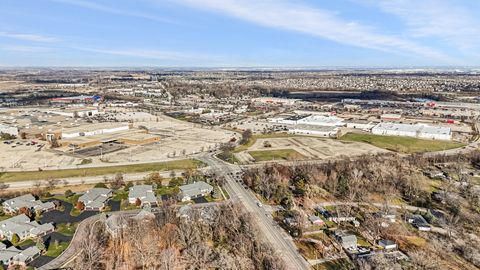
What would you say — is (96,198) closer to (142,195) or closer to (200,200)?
(142,195)

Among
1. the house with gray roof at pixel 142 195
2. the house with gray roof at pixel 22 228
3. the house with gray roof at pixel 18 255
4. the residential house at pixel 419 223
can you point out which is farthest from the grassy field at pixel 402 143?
the house with gray roof at pixel 18 255

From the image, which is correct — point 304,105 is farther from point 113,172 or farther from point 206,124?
point 113,172

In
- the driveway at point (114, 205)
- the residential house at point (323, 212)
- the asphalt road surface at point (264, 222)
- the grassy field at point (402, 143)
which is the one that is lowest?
the driveway at point (114, 205)

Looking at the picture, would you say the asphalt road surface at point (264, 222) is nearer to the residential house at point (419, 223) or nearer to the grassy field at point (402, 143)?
the residential house at point (419, 223)

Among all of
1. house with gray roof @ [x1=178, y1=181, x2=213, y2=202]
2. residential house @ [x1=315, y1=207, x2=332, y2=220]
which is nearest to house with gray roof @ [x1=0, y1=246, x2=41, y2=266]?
house with gray roof @ [x1=178, y1=181, x2=213, y2=202]

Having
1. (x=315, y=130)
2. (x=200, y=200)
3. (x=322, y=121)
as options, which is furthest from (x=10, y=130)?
(x=322, y=121)

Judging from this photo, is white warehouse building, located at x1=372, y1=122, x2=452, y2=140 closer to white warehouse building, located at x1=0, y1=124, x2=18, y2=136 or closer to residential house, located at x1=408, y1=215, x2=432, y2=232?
residential house, located at x1=408, y1=215, x2=432, y2=232
